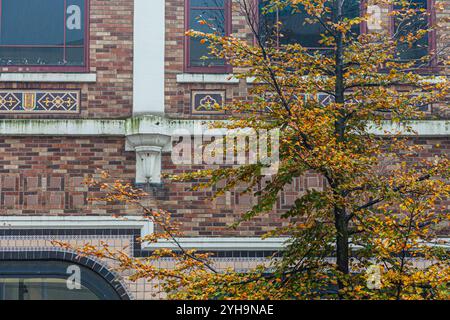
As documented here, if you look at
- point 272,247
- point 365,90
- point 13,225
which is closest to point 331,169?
point 365,90

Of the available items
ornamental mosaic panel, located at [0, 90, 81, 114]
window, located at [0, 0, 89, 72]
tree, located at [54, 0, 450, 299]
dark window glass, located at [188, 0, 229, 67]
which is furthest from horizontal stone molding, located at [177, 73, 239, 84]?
tree, located at [54, 0, 450, 299]

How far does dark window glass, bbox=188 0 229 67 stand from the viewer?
1262 centimetres

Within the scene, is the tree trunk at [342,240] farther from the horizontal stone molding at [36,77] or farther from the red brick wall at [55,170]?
the horizontal stone molding at [36,77]

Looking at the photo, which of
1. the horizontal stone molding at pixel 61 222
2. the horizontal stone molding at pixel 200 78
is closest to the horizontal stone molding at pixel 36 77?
the horizontal stone molding at pixel 200 78

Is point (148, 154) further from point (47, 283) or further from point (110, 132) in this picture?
point (47, 283)

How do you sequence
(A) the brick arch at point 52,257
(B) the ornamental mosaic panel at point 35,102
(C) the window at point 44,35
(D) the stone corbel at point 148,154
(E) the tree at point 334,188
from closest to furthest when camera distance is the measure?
(E) the tree at point 334,188
(A) the brick arch at point 52,257
(D) the stone corbel at point 148,154
(B) the ornamental mosaic panel at point 35,102
(C) the window at point 44,35

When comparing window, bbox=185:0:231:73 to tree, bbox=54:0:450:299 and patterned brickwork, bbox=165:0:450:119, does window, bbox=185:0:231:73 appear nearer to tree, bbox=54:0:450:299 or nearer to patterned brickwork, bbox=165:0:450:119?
patterned brickwork, bbox=165:0:450:119

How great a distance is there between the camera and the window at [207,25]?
1258cm

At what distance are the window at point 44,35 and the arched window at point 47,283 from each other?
2786 mm

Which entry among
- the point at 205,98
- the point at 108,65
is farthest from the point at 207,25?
the point at 108,65

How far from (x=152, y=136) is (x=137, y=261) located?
3.23m

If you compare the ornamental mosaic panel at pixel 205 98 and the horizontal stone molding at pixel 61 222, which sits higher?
the ornamental mosaic panel at pixel 205 98

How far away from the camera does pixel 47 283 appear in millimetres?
12031

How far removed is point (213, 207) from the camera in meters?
12.2
